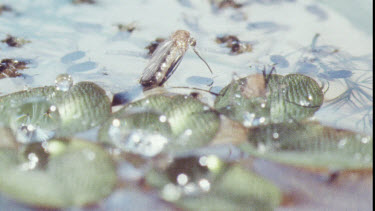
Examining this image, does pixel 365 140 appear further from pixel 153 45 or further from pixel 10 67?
pixel 10 67

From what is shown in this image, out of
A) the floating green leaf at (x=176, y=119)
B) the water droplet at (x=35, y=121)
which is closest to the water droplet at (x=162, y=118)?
the floating green leaf at (x=176, y=119)

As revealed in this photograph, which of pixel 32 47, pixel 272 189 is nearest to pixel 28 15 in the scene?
pixel 32 47

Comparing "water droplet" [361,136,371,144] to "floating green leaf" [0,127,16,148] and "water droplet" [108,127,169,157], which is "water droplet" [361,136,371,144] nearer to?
"water droplet" [108,127,169,157]

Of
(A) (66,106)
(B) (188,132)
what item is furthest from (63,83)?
(B) (188,132)

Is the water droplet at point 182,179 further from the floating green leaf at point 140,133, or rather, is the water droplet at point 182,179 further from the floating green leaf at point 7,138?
the floating green leaf at point 7,138

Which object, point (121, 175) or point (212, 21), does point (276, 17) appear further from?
point (121, 175)
